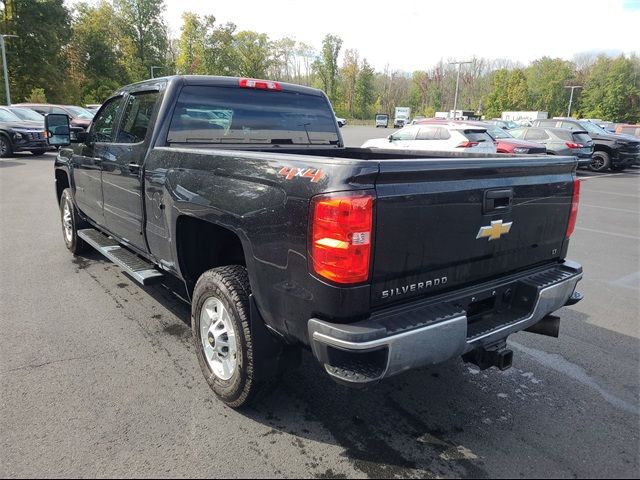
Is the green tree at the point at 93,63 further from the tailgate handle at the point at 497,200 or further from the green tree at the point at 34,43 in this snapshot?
the tailgate handle at the point at 497,200

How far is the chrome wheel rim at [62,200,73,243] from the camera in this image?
5936 mm

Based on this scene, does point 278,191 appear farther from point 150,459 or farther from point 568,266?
point 568,266

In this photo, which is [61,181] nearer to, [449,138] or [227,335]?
[227,335]

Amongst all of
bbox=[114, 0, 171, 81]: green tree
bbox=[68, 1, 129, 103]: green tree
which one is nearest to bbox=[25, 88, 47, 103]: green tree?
bbox=[68, 1, 129, 103]: green tree

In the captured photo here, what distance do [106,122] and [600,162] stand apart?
61.9 ft

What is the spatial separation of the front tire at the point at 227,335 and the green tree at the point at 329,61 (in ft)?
283

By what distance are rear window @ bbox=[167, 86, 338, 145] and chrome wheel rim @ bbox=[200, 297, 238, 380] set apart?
149 cm

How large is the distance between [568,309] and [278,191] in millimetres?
3690

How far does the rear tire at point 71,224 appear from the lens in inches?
224

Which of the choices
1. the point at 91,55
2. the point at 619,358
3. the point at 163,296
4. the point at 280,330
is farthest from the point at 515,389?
the point at 91,55

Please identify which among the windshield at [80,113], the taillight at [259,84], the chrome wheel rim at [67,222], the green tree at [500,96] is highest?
the green tree at [500,96]

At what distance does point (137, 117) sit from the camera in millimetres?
4078

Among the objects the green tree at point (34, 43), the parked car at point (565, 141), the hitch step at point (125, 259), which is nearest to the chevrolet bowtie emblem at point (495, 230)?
the hitch step at point (125, 259)

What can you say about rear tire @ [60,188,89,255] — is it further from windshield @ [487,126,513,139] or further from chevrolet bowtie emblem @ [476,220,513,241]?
windshield @ [487,126,513,139]
